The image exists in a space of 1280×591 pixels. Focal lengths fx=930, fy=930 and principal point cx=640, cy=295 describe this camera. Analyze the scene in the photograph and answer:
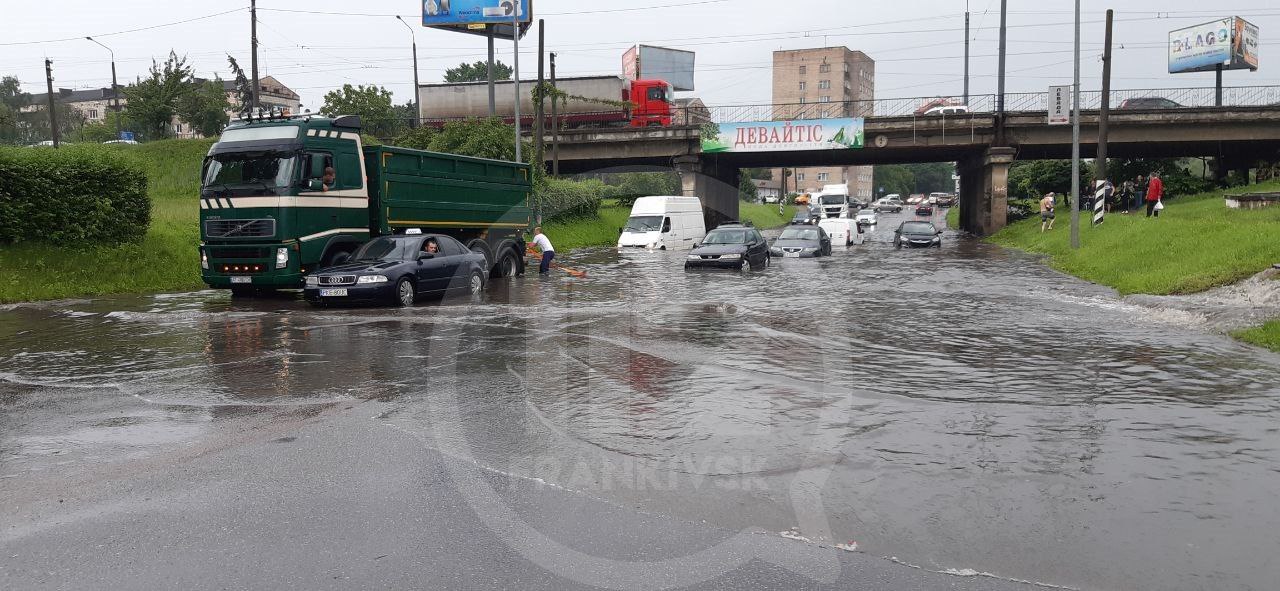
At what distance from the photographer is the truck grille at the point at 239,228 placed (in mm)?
17516

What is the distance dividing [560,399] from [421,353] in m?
3.42

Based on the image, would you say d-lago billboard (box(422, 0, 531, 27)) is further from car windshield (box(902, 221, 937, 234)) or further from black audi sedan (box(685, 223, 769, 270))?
black audi sedan (box(685, 223, 769, 270))

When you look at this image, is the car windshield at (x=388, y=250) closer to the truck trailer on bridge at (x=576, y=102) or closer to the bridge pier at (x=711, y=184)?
the bridge pier at (x=711, y=184)

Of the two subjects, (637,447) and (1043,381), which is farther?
(1043,381)

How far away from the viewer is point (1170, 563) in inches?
180

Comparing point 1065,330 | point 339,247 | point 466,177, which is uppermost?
point 466,177

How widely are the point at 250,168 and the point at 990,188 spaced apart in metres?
38.5

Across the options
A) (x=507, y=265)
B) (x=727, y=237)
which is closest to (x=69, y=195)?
(x=507, y=265)

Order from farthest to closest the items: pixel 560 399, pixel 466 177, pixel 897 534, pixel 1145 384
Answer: pixel 466 177, pixel 1145 384, pixel 560 399, pixel 897 534

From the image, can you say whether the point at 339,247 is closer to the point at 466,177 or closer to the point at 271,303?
the point at 271,303

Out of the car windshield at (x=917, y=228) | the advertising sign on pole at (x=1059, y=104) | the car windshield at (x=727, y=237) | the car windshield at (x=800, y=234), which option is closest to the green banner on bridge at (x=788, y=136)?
the car windshield at (x=917, y=228)

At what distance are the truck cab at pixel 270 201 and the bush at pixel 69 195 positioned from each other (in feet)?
11.6

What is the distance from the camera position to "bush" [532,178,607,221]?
136 ft

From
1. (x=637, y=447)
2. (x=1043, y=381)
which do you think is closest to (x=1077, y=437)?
(x=1043, y=381)
